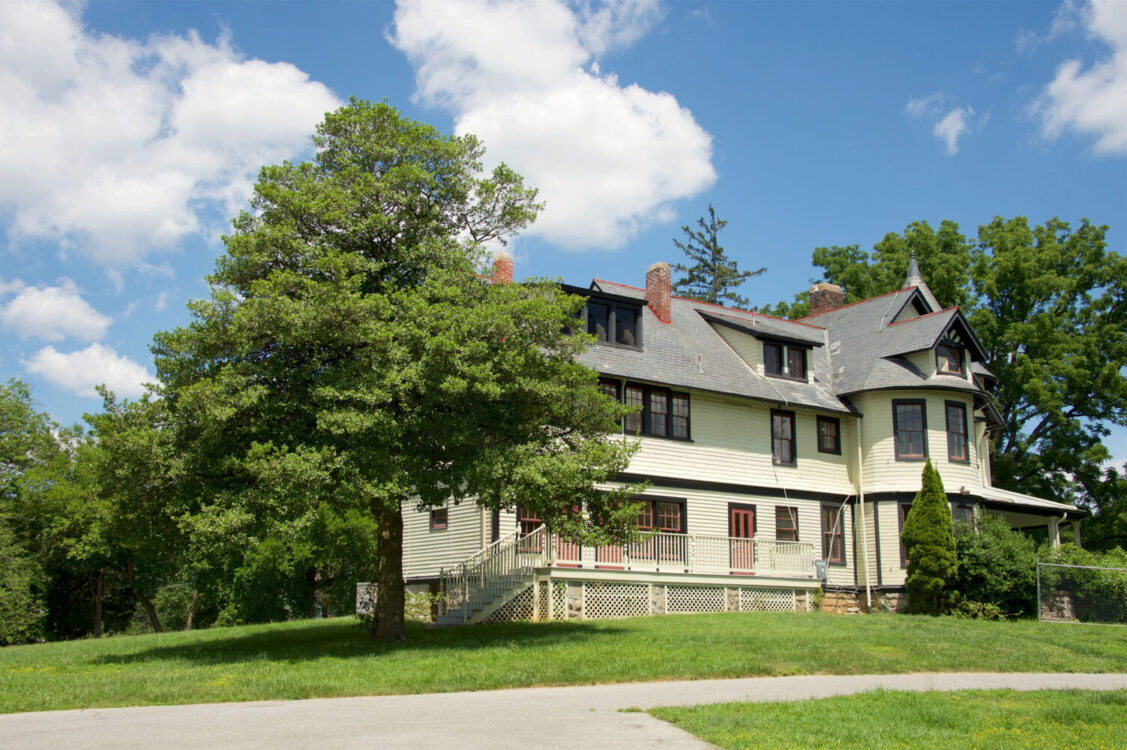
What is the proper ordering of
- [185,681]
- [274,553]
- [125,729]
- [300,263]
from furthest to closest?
[274,553], [300,263], [185,681], [125,729]

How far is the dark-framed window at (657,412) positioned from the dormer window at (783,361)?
13.7 ft

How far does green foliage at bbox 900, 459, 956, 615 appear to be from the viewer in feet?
86.4

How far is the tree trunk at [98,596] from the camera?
42312mm

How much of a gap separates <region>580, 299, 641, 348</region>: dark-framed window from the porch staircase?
6.53 metres

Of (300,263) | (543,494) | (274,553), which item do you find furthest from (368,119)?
(274,553)

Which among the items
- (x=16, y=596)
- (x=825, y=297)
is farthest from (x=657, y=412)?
(x=16, y=596)

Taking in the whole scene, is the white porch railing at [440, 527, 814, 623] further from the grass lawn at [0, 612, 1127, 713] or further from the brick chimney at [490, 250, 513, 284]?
the brick chimney at [490, 250, 513, 284]

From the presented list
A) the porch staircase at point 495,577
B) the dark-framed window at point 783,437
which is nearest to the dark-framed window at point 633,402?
the porch staircase at point 495,577

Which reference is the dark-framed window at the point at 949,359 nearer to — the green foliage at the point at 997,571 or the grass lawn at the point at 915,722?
the green foliage at the point at 997,571

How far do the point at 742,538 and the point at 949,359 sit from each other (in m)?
9.39

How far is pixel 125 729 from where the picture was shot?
9.31m

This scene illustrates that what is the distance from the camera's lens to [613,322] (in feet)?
89.2

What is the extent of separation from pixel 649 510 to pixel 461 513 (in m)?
5.17

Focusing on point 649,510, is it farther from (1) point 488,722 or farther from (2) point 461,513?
(1) point 488,722
